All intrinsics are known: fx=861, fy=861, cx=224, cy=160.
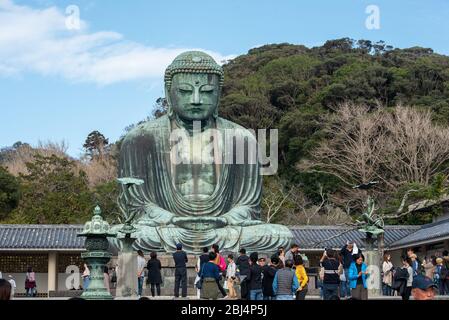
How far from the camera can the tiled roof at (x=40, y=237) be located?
27.4m

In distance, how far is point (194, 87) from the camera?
19.6 metres

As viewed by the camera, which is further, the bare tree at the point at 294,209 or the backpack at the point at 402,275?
the bare tree at the point at 294,209

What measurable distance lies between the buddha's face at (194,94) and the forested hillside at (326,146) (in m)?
11.3

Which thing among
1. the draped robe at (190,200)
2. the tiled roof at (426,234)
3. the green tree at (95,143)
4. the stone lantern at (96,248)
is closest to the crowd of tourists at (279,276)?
the stone lantern at (96,248)

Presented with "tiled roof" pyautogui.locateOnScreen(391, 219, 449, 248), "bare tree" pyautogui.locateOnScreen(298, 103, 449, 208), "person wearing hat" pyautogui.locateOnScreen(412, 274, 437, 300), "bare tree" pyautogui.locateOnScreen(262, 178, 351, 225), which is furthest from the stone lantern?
"bare tree" pyautogui.locateOnScreen(298, 103, 449, 208)

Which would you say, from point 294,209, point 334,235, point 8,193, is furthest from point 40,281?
point 294,209

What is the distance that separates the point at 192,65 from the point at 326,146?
64.0ft

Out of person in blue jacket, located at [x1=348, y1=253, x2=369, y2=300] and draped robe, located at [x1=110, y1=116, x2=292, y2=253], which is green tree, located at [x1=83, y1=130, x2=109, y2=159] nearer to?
draped robe, located at [x1=110, y1=116, x2=292, y2=253]

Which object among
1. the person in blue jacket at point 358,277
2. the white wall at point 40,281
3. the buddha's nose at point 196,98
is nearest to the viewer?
the person in blue jacket at point 358,277

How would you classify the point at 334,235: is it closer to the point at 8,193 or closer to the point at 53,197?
the point at 53,197

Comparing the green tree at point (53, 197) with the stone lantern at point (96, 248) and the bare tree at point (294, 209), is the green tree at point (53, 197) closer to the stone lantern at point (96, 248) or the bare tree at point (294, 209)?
the bare tree at point (294, 209)

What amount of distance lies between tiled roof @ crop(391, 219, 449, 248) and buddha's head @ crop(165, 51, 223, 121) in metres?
Result: 9.04

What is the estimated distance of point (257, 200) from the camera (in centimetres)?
1972
